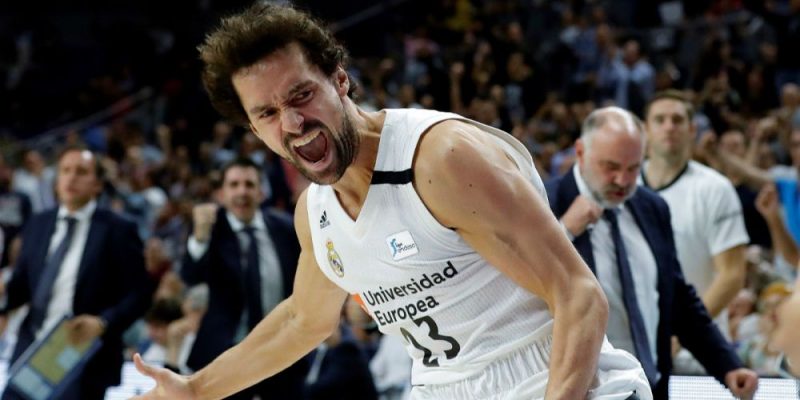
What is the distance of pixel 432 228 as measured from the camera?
2.76 meters

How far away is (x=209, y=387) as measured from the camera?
3.38 meters

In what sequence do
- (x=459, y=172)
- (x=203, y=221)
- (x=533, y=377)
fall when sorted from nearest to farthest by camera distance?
(x=459, y=172) → (x=533, y=377) → (x=203, y=221)

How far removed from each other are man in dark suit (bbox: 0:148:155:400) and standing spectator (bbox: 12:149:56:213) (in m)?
6.63

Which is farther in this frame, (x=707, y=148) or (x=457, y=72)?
(x=457, y=72)

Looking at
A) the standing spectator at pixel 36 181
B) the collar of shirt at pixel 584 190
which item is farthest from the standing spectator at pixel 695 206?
the standing spectator at pixel 36 181

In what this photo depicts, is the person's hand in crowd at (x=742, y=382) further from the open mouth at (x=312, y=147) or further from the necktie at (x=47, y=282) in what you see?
the necktie at (x=47, y=282)

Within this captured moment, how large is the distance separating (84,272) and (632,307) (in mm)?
3506

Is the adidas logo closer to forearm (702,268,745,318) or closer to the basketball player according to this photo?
the basketball player

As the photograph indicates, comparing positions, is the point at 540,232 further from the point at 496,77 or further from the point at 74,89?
the point at 74,89

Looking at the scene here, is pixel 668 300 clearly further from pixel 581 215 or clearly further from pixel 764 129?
pixel 764 129

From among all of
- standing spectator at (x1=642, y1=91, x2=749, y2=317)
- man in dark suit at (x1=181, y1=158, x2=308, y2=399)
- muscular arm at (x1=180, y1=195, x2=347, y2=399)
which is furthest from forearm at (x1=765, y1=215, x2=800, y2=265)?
muscular arm at (x1=180, y1=195, x2=347, y2=399)

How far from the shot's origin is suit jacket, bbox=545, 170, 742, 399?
15.5 ft

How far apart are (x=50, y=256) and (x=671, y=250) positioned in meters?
3.74

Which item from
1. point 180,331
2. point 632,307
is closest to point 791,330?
point 632,307
